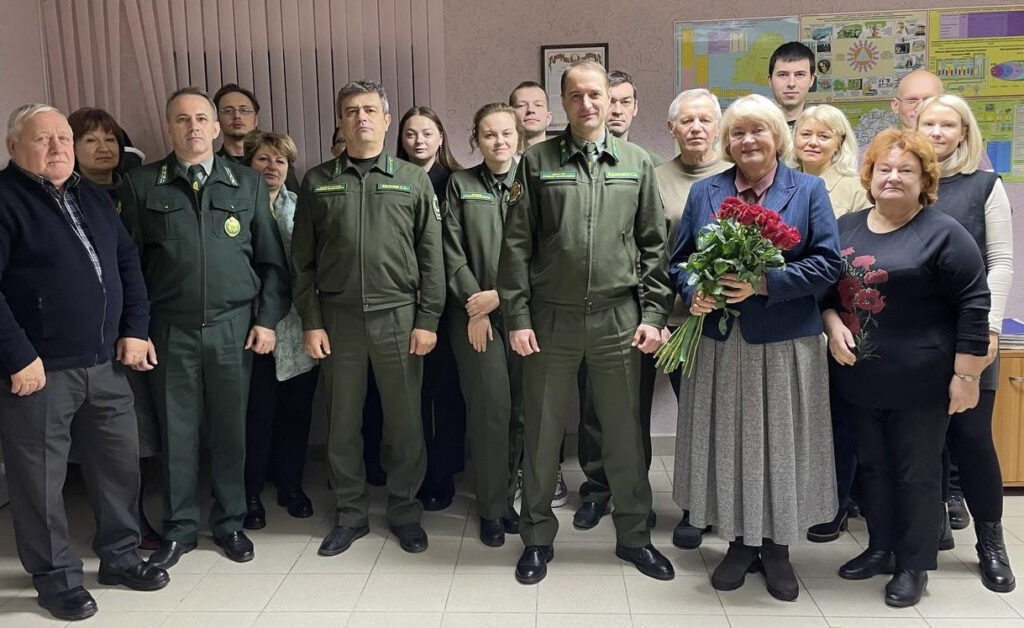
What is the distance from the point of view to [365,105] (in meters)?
3.12

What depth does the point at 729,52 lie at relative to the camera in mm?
4316

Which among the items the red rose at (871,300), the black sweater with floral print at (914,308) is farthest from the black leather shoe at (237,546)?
the red rose at (871,300)

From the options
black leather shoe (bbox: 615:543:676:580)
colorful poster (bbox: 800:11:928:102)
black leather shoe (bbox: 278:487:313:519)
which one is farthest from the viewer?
colorful poster (bbox: 800:11:928:102)

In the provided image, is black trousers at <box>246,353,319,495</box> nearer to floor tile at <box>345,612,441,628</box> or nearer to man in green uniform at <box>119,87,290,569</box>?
man in green uniform at <box>119,87,290,569</box>

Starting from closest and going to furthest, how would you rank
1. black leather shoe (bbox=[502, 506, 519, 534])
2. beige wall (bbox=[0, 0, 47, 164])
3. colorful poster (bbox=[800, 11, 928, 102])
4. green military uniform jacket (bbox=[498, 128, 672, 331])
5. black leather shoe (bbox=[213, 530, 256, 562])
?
1. green military uniform jacket (bbox=[498, 128, 672, 331])
2. black leather shoe (bbox=[213, 530, 256, 562])
3. black leather shoe (bbox=[502, 506, 519, 534])
4. beige wall (bbox=[0, 0, 47, 164])
5. colorful poster (bbox=[800, 11, 928, 102])

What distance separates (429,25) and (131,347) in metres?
2.41

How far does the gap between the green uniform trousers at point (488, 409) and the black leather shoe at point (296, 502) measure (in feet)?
2.77

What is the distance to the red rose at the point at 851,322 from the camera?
2754mm

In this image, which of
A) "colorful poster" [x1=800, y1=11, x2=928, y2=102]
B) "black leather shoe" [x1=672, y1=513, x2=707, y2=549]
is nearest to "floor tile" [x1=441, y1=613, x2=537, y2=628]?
"black leather shoe" [x1=672, y1=513, x2=707, y2=549]

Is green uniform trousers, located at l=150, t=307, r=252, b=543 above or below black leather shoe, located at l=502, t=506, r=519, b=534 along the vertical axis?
above

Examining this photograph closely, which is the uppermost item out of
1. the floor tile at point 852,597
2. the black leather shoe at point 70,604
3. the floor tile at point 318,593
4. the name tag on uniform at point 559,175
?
the name tag on uniform at point 559,175

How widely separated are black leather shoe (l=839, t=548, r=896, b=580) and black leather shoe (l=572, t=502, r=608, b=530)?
101cm

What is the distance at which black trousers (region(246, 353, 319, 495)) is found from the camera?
3566 millimetres

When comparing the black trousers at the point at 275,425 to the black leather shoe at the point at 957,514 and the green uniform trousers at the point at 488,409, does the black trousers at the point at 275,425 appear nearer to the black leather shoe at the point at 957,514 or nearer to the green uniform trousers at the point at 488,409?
the green uniform trousers at the point at 488,409
